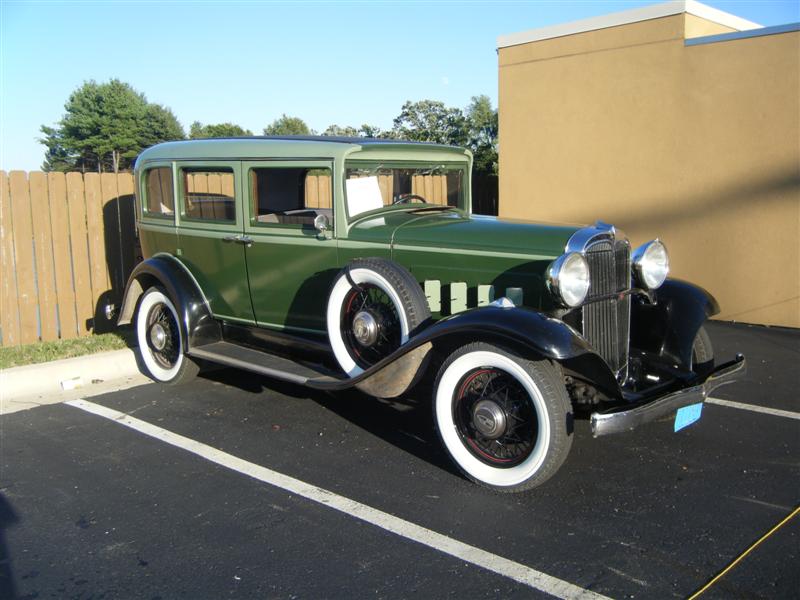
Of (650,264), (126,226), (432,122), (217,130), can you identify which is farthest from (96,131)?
(650,264)

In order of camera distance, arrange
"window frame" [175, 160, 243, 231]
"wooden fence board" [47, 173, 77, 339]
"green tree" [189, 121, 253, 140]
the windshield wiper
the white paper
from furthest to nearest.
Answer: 1. "green tree" [189, 121, 253, 140]
2. "wooden fence board" [47, 173, 77, 339]
3. "window frame" [175, 160, 243, 231]
4. the windshield wiper
5. the white paper

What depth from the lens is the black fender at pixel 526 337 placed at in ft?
11.1

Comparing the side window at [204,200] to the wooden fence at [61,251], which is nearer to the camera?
the side window at [204,200]

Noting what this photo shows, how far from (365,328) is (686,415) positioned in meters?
1.87

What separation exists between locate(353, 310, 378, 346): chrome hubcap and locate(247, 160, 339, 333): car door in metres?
0.55

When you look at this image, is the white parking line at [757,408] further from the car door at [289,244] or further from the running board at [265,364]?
the car door at [289,244]

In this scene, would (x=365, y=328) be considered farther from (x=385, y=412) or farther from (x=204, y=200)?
(x=204, y=200)

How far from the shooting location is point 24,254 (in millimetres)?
6828

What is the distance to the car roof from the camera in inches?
191

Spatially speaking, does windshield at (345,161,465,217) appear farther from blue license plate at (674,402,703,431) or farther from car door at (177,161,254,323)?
blue license plate at (674,402,703,431)

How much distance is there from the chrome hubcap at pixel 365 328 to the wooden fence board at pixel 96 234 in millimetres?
4144

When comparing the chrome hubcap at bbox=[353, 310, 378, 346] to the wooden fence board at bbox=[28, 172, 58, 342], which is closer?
the chrome hubcap at bbox=[353, 310, 378, 346]

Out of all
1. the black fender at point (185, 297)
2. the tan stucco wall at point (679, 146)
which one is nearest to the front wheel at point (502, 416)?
the black fender at point (185, 297)

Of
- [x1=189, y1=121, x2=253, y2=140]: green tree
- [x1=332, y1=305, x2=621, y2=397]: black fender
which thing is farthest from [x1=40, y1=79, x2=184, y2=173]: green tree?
[x1=332, y1=305, x2=621, y2=397]: black fender
